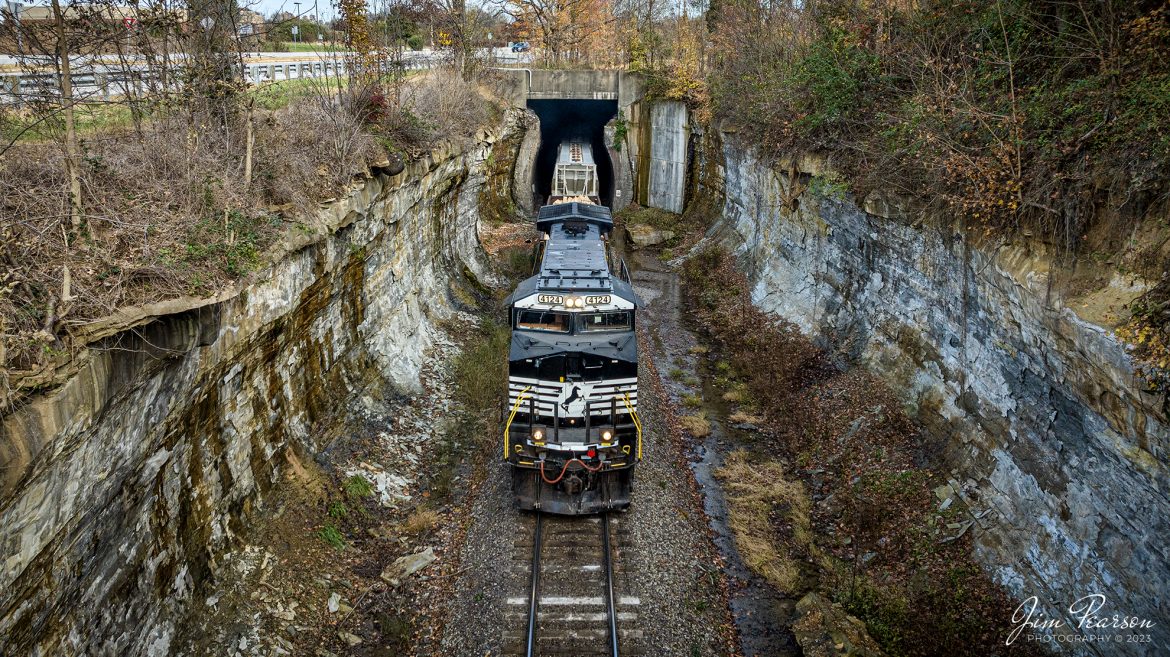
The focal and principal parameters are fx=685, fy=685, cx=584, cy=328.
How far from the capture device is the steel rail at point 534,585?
10641 mm

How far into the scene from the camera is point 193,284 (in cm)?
959

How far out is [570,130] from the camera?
4647cm

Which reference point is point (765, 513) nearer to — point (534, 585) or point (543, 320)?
point (534, 585)

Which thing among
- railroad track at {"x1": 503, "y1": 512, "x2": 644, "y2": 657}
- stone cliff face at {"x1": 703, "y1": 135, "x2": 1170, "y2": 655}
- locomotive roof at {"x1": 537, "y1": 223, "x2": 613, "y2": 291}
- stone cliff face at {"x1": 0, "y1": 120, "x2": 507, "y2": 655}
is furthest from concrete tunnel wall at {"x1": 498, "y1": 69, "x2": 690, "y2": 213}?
railroad track at {"x1": 503, "y1": 512, "x2": 644, "y2": 657}

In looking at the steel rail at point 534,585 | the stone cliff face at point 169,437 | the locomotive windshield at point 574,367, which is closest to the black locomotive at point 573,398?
the locomotive windshield at point 574,367

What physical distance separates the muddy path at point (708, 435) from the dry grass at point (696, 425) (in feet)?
0.34

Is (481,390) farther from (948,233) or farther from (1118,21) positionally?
(1118,21)

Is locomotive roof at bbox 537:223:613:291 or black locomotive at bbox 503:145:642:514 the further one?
locomotive roof at bbox 537:223:613:291

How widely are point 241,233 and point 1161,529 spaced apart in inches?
568

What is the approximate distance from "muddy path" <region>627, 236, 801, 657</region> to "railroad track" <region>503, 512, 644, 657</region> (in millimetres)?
2123

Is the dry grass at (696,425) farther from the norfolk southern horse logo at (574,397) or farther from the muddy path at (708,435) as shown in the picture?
the norfolk southern horse logo at (574,397)

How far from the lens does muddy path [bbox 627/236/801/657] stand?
11716 millimetres

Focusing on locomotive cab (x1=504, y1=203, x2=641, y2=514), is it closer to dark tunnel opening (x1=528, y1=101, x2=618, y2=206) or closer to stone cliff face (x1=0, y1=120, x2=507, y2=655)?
stone cliff face (x1=0, y1=120, x2=507, y2=655)

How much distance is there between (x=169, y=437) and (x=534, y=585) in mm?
6106
